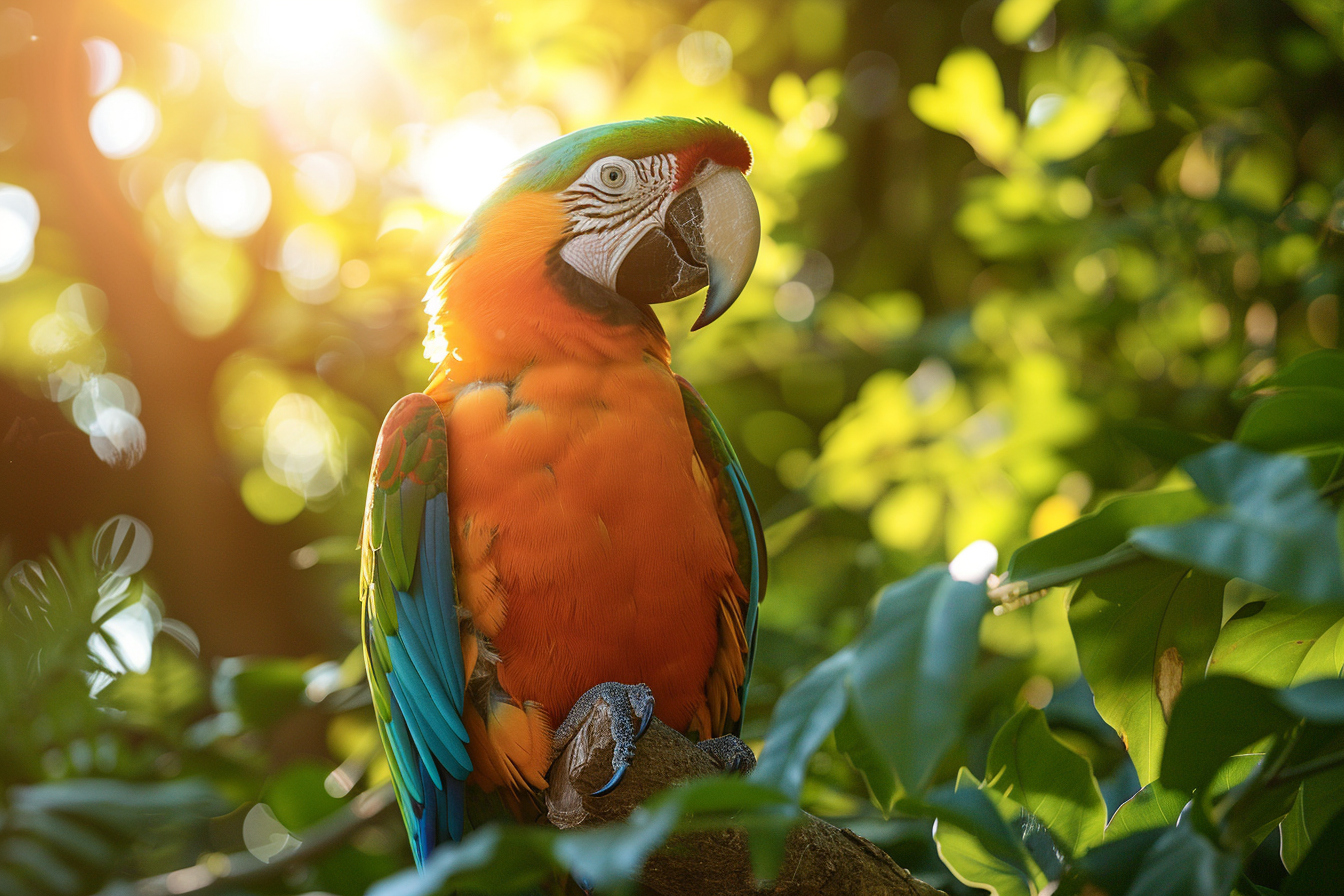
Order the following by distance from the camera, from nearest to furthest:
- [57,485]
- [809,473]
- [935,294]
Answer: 1. [57,485]
2. [809,473]
3. [935,294]

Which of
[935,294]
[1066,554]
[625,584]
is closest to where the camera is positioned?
[1066,554]

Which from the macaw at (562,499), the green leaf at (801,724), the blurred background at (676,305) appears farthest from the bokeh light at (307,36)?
the green leaf at (801,724)

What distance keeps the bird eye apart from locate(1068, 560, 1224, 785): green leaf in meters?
0.85

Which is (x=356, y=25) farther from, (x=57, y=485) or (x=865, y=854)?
(x=865, y=854)

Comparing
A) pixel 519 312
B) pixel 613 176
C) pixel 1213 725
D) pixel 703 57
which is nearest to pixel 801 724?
pixel 1213 725

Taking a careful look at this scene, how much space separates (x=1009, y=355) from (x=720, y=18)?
1.34 meters

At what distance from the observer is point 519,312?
4.03ft

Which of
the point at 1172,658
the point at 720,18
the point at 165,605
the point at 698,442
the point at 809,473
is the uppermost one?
the point at 720,18

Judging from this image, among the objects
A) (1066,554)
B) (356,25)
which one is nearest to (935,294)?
A: (356,25)

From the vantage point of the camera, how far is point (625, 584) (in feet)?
3.57

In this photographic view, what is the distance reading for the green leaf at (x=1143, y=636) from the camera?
0.78 metres

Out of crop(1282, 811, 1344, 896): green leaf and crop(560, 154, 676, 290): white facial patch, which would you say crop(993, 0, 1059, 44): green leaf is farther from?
crop(1282, 811, 1344, 896): green leaf

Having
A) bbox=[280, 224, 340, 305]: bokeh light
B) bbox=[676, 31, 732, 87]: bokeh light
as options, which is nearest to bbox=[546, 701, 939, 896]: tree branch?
bbox=[676, 31, 732, 87]: bokeh light

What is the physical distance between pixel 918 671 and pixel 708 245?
0.91 m
